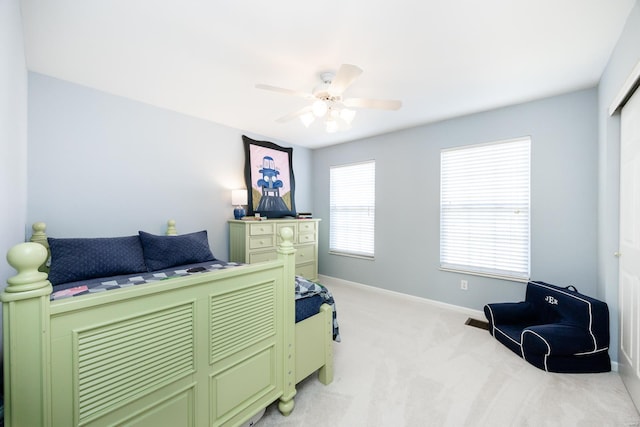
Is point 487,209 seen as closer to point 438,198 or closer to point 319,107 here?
point 438,198

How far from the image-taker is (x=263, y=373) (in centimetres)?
152

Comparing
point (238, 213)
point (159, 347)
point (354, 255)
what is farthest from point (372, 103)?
point (354, 255)

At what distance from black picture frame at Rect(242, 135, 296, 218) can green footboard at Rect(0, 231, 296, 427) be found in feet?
8.31

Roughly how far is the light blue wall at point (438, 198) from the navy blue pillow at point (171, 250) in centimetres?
241

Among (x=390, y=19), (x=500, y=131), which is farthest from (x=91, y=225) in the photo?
(x=500, y=131)

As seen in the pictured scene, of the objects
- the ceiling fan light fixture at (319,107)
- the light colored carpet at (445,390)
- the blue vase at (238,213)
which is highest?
the ceiling fan light fixture at (319,107)

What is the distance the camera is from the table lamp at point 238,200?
3.62m

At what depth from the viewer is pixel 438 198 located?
135 inches

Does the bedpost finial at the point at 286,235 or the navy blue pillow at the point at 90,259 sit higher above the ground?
the bedpost finial at the point at 286,235

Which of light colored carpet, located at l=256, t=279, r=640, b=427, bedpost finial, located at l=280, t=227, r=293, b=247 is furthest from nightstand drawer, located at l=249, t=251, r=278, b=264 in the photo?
bedpost finial, located at l=280, t=227, r=293, b=247

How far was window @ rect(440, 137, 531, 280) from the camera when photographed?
2867mm

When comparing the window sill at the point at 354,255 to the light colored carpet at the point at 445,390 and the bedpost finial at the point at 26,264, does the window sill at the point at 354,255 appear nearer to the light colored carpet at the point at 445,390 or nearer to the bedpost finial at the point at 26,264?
the light colored carpet at the point at 445,390

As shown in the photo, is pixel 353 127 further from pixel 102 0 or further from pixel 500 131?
pixel 102 0

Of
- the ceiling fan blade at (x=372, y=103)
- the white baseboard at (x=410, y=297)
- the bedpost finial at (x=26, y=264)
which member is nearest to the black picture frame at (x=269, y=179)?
the white baseboard at (x=410, y=297)
